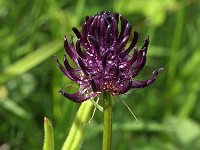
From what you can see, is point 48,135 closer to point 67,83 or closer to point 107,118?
point 107,118

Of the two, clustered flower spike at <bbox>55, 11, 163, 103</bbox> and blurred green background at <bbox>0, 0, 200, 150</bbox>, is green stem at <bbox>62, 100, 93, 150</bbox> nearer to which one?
clustered flower spike at <bbox>55, 11, 163, 103</bbox>

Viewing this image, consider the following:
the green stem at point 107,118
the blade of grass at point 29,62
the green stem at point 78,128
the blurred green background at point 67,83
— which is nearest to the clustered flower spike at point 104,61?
the green stem at point 107,118

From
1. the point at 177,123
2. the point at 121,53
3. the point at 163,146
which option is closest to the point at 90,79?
the point at 121,53

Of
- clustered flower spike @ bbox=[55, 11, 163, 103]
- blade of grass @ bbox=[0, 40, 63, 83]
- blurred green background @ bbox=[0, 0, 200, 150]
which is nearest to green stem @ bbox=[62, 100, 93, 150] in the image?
clustered flower spike @ bbox=[55, 11, 163, 103]

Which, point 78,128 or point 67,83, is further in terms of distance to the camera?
point 67,83

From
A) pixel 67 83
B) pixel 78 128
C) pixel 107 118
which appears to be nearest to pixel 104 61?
pixel 107 118

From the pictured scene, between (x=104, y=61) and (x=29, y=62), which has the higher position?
(x=29, y=62)

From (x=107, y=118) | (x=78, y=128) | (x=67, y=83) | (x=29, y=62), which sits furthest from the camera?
(x=67, y=83)

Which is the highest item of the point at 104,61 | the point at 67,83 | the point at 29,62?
the point at 29,62
